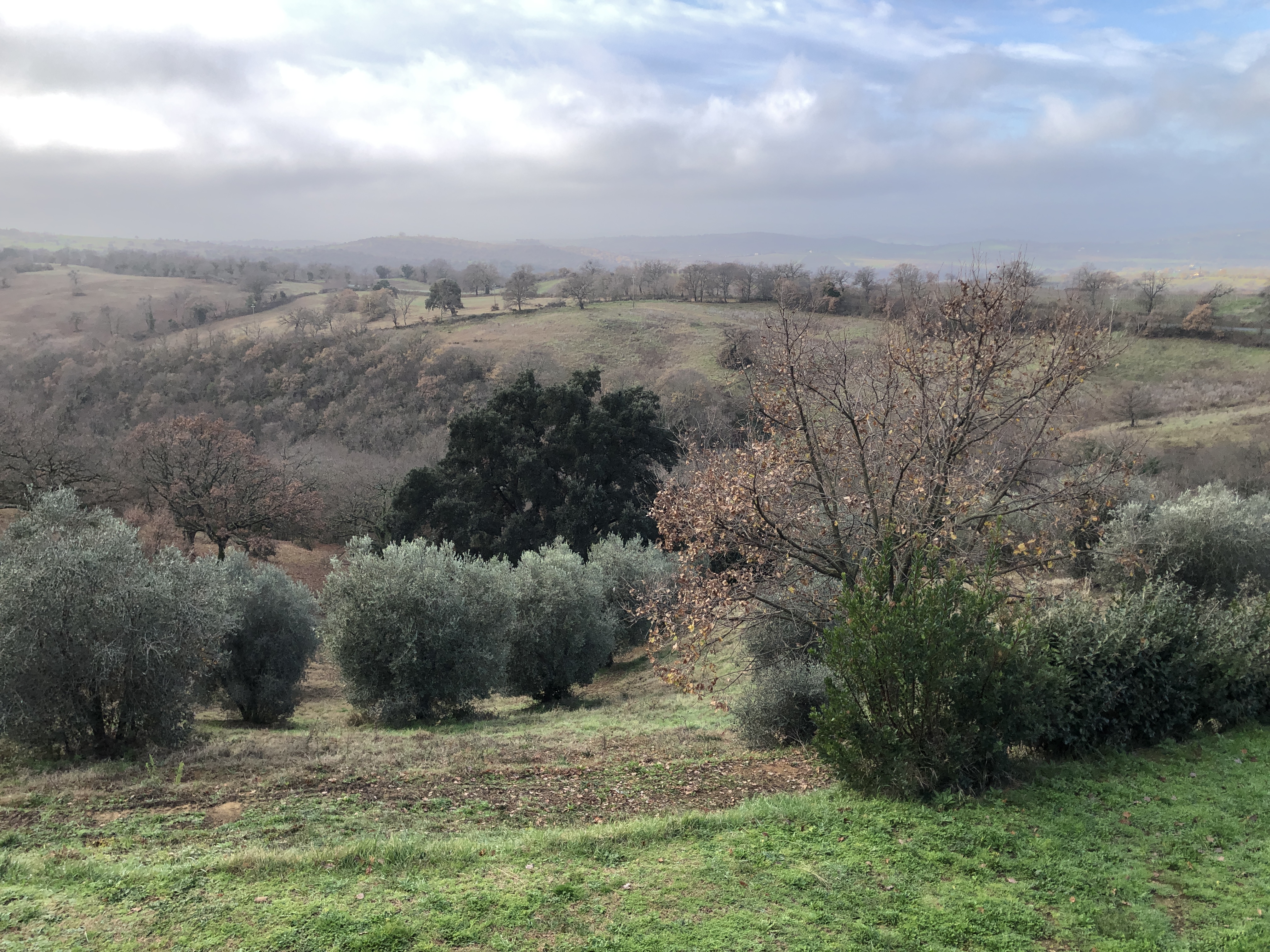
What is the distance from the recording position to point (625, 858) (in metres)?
7.36

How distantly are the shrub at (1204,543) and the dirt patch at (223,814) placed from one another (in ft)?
65.4

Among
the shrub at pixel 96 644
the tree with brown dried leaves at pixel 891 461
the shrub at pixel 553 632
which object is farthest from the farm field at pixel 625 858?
the shrub at pixel 553 632

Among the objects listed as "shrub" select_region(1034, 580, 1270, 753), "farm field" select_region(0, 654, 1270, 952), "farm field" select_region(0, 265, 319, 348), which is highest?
"farm field" select_region(0, 265, 319, 348)

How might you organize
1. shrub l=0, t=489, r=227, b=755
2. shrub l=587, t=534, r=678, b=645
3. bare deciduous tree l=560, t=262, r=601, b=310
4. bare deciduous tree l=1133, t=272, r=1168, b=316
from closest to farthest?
shrub l=0, t=489, r=227, b=755
shrub l=587, t=534, r=678, b=645
bare deciduous tree l=1133, t=272, r=1168, b=316
bare deciduous tree l=560, t=262, r=601, b=310

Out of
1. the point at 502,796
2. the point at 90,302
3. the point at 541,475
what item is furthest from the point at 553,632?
the point at 90,302

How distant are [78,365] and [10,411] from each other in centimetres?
3271

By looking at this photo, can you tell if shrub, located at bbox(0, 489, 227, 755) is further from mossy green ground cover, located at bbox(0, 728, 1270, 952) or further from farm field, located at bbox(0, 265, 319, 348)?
farm field, located at bbox(0, 265, 319, 348)

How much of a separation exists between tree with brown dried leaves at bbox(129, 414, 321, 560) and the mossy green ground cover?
82.6 feet

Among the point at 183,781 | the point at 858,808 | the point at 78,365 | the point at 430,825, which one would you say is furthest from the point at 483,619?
the point at 78,365

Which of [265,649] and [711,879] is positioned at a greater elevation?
[711,879]

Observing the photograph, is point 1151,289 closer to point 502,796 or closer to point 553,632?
point 553,632

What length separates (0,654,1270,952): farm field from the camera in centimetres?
593

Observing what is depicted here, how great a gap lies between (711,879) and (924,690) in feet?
10.4

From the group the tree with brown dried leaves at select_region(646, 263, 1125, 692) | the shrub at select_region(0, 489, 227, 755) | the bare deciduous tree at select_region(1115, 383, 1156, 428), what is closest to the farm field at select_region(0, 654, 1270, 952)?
the shrub at select_region(0, 489, 227, 755)
